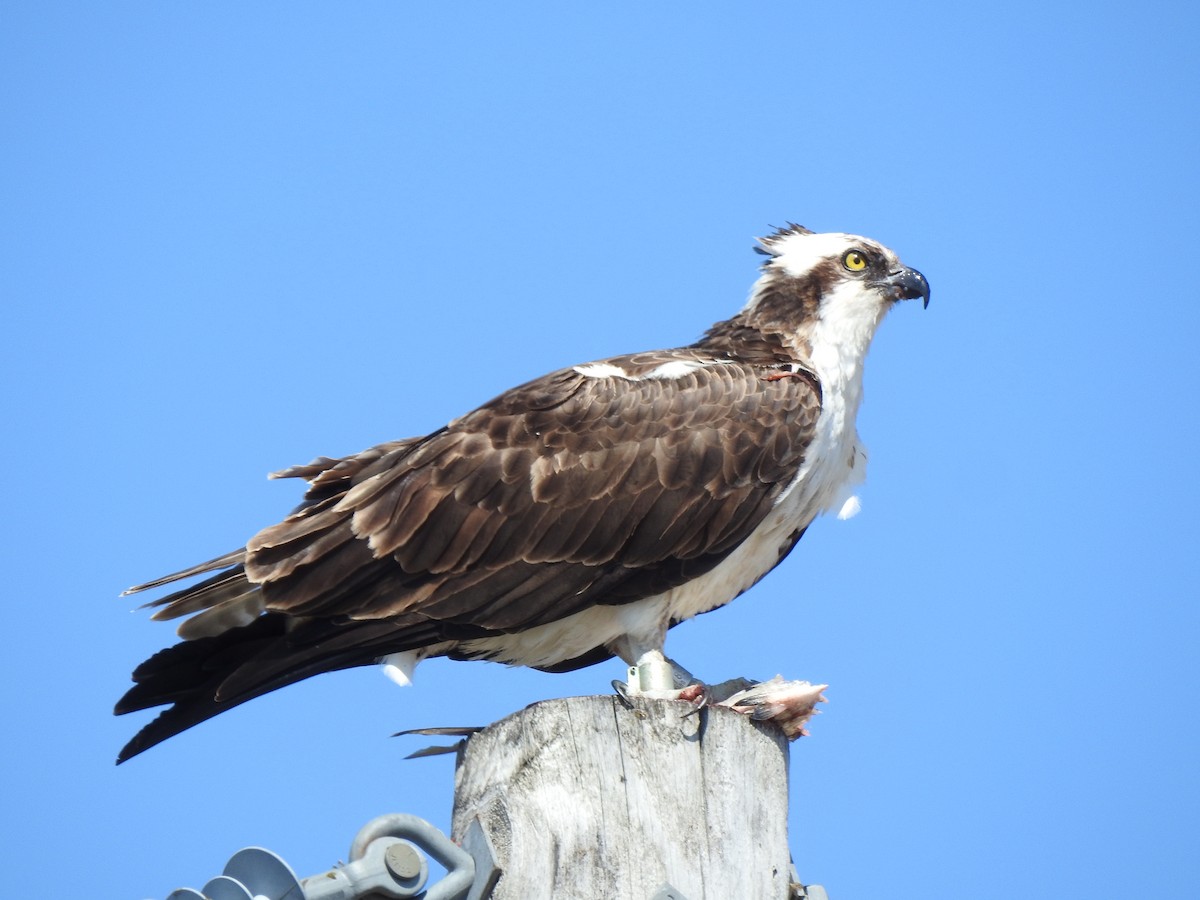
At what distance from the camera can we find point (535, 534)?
6.61 m

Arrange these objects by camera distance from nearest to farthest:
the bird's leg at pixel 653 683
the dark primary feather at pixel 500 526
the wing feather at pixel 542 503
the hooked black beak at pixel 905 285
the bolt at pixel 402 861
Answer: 1. the bolt at pixel 402 861
2. the bird's leg at pixel 653 683
3. the dark primary feather at pixel 500 526
4. the wing feather at pixel 542 503
5. the hooked black beak at pixel 905 285

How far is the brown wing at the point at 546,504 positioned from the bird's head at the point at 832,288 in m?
0.89

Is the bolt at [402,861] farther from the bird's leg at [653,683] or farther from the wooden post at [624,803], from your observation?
the bird's leg at [653,683]

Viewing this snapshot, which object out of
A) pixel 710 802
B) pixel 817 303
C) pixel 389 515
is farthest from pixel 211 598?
pixel 817 303

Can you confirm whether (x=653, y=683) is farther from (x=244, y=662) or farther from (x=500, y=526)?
(x=244, y=662)

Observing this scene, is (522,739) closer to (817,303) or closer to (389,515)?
(389,515)

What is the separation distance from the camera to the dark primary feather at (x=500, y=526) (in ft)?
20.5

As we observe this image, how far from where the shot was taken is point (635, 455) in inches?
267

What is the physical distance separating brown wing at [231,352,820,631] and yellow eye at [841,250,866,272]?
4.29 feet

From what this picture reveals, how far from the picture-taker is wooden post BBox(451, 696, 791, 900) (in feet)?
13.6

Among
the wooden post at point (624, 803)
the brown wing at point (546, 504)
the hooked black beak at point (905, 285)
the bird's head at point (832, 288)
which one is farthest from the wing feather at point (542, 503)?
the wooden post at point (624, 803)

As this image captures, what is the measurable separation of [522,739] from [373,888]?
72 centimetres

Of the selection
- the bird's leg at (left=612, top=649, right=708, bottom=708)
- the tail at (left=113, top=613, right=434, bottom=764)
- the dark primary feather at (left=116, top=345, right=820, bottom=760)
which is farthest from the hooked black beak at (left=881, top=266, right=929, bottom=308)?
the bird's leg at (left=612, top=649, right=708, bottom=708)

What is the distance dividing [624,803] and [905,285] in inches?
177
